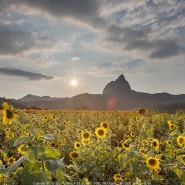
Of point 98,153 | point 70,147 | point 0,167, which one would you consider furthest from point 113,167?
point 70,147

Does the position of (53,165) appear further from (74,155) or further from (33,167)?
(74,155)

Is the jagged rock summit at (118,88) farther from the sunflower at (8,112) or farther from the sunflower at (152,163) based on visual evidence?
the sunflower at (8,112)

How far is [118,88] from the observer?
17012 centimetres

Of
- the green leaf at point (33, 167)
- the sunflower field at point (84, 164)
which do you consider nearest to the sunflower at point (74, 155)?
the sunflower field at point (84, 164)

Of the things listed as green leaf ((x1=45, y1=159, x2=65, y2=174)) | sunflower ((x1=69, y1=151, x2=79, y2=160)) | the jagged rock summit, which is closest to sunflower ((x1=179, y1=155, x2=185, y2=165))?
sunflower ((x1=69, y1=151, x2=79, y2=160))

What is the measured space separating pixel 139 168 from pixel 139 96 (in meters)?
155

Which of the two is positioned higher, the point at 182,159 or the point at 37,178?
the point at 37,178

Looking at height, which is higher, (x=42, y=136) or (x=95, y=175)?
(x=42, y=136)

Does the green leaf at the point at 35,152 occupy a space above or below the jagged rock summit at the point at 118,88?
below

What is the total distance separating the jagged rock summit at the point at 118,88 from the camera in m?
167

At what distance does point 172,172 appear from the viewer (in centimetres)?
370

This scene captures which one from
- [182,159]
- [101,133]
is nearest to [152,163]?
[182,159]

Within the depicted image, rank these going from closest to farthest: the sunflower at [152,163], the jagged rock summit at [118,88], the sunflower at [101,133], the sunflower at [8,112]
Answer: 1. the sunflower at [8,112]
2. the sunflower at [152,163]
3. the sunflower at [101,133]
4. the jagged rock summit at [118,88]

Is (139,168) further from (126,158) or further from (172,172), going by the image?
(172,172)
